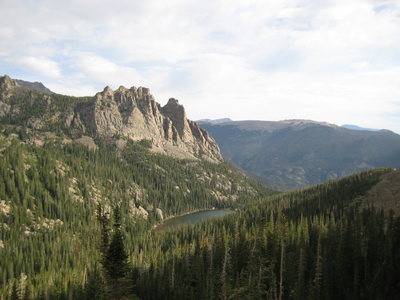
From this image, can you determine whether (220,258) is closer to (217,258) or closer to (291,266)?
(217,258)

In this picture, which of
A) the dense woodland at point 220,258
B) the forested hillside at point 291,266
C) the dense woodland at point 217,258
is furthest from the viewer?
the forested hillside at point 291,266

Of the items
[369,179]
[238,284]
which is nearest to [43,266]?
[238,284]

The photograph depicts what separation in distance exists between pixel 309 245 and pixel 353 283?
27769mm

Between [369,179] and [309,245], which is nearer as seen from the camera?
[309,245]

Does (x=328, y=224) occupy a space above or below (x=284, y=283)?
above

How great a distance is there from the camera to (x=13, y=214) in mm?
175875

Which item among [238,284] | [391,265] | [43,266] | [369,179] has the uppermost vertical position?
[369,179]

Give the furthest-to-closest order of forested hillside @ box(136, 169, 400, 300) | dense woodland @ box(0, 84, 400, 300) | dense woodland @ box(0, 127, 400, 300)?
forested hillside @ box(136, 169, 400, 300)
dense woodland @ box(0, 127, 400, 300)
dense woodland @ box(0, 84, 400, 300)

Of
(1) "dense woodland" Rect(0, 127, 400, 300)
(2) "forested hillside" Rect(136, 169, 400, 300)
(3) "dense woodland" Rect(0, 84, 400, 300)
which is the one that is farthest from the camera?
(2) "forested hillside" Rect(136, 169, 400, 300)

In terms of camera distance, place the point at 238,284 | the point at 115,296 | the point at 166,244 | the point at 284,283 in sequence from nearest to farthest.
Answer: the point at 115,296
the point at 238,284
the point at 284,283
the point at 166,244

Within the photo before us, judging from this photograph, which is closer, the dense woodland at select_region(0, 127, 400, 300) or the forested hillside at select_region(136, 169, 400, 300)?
the dense woodland at select_region(0, 127, 400, 300)

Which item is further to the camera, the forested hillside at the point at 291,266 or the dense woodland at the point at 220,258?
the forested hillside at the point at 291,266

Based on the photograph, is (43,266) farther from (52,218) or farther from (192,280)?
(192,280)

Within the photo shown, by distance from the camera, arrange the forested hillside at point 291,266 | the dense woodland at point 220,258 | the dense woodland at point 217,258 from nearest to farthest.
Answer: the dense woodland at point 217,258
the dense woodland at point 220,258
the forested hillside at point 291,266
